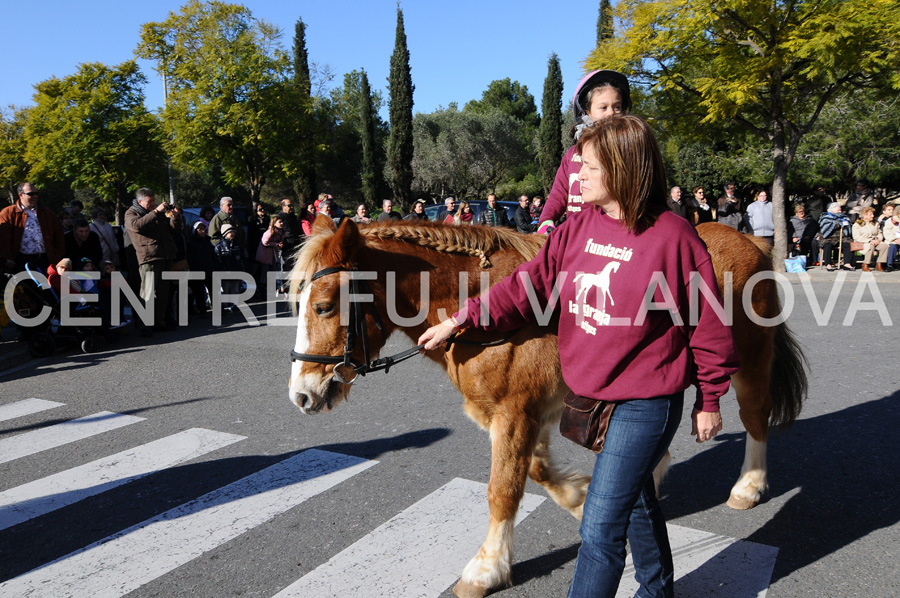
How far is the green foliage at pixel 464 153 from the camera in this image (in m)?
47.3

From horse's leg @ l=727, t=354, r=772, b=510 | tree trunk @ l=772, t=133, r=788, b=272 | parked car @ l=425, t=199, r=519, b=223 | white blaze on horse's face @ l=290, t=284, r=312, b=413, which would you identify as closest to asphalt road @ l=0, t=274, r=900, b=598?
horse's leg @ l=727, t=354, r=772, b=510

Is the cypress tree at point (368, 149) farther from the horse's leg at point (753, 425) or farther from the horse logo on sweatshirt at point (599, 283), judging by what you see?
the horse logo on sweatshirt at point (599, 283)

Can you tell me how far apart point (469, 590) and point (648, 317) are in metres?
1.56

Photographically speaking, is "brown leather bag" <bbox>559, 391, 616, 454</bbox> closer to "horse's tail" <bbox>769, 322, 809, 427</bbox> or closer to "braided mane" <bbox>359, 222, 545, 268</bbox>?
"braided mane" <bbox>359, 222, 545, 268</bbox>

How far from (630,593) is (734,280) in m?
1.86

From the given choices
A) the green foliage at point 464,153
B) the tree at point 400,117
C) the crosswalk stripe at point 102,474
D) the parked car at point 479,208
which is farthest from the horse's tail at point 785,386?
the green foliage at point 464,153

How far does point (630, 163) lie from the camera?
2176 millimetres

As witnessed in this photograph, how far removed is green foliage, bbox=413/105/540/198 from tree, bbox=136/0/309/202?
708 inches

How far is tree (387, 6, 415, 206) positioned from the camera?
38625 mm

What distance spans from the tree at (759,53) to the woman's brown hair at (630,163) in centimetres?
1500

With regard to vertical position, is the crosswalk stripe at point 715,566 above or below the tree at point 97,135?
below

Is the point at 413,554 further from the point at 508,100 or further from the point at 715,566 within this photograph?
the point at 508,100

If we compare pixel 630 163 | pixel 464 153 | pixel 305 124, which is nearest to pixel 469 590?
pixel 630 163

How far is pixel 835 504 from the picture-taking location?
369cm
